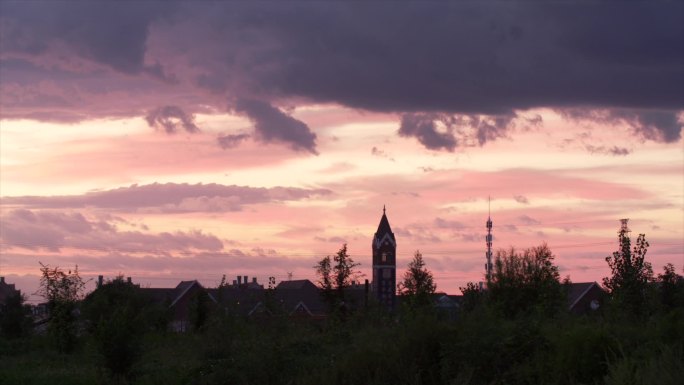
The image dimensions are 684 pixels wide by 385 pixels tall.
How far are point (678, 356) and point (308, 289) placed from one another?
74.3m

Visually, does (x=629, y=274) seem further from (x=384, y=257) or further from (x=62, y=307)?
(x=384, y=257)

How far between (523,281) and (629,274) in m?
6.81

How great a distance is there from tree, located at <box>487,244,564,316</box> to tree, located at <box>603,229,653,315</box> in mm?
2440

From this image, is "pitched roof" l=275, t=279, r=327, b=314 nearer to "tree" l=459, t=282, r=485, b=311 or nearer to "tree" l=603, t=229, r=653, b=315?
"tree" l=459, t=282, r=485, b=311

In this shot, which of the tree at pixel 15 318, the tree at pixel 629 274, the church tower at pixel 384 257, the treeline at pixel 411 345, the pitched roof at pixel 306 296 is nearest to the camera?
the treeline at pixel 411 345

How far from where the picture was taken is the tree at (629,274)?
3641 cm

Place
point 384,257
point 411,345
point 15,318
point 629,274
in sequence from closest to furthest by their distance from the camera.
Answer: point 411,345
point 629,274
point 15,318
point 384,257

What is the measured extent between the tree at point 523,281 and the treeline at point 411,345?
76 millimetres

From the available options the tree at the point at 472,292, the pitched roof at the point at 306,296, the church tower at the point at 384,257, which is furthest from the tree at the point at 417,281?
the church tower at the point at 384,257

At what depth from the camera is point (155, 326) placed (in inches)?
2009

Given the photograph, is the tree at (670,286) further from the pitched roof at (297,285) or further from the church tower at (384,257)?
the church tower at (384,257)

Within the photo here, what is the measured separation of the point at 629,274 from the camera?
37250mm

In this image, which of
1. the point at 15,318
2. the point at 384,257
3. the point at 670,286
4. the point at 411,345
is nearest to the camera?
the point at 411,345

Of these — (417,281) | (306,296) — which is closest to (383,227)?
(306,296)
